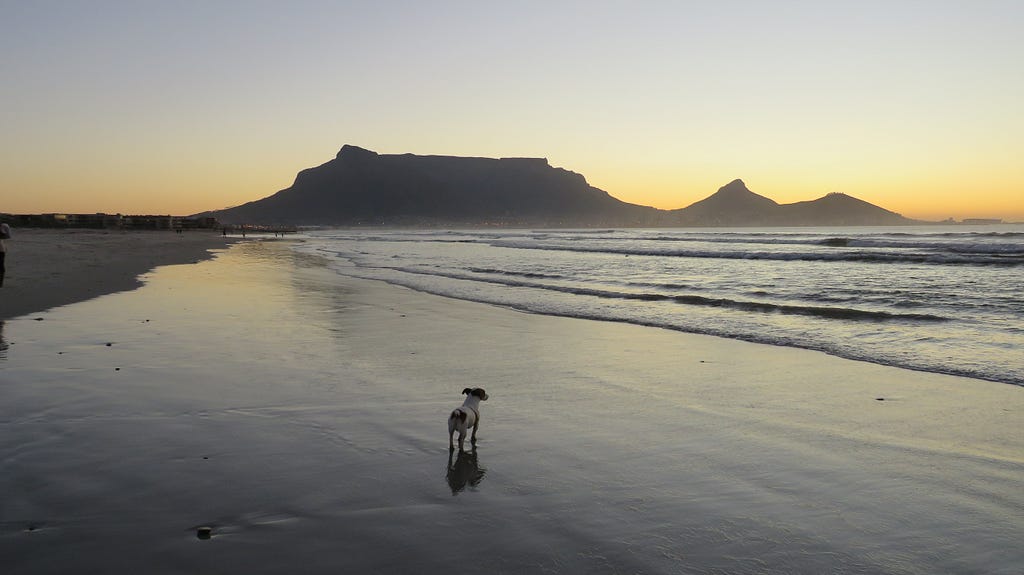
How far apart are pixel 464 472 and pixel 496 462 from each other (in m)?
0.41

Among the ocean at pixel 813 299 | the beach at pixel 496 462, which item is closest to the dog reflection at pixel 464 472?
the beach at pixel 496 462

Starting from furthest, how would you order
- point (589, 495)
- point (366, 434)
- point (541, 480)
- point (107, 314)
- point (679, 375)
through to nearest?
point (107, 314)
point (679, 375)
point (366, 434)
point (541, 480)
point (589, 495)

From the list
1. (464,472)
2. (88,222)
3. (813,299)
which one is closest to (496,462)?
(464,472)

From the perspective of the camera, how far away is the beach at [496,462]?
161 inches

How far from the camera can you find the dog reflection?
207 inches

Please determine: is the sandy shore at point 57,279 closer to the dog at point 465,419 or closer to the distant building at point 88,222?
the dog at point 465,419

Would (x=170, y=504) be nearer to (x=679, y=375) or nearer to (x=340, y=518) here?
(x=340, y=518)

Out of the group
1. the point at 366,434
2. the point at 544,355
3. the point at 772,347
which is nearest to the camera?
the point at 366,434

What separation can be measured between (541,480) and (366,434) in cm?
198

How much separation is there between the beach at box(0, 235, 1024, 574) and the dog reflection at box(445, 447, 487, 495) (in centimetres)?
3

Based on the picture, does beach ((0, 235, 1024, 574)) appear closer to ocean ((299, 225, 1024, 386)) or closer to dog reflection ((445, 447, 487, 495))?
dog reflection ((445, 447, 487, 495))

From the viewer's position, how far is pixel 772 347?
11.8m

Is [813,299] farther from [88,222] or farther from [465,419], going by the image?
[88,222]

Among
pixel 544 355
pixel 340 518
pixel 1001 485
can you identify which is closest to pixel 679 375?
pixel 544 355
